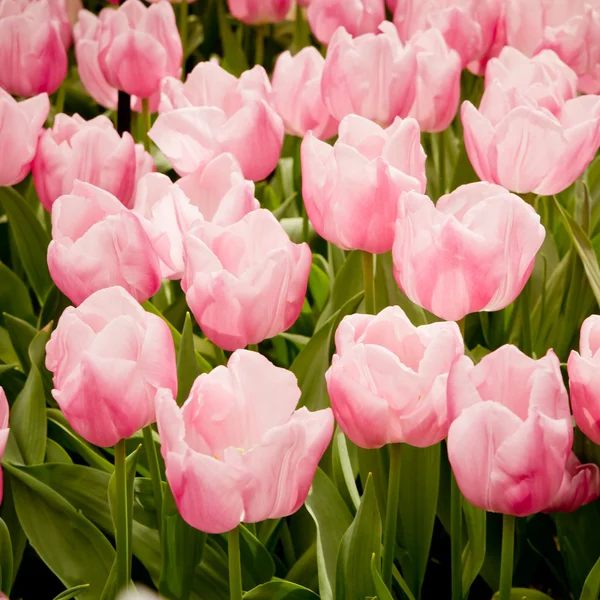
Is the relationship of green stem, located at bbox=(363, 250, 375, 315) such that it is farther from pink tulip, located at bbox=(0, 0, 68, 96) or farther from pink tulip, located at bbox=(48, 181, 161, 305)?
pink tulip, located at bbox=(0, 0, 68, 96)

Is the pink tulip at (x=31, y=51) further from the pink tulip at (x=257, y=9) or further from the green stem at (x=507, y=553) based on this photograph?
the green stem at (x=507, y=553)

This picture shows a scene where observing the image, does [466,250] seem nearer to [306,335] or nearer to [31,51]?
[306,335]

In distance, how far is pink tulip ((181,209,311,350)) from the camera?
662 mm

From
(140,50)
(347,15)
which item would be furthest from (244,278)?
(347,15)

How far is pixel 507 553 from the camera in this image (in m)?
0.60

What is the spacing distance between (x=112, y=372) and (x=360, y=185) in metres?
0.25

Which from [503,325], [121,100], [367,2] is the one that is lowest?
[503,325]

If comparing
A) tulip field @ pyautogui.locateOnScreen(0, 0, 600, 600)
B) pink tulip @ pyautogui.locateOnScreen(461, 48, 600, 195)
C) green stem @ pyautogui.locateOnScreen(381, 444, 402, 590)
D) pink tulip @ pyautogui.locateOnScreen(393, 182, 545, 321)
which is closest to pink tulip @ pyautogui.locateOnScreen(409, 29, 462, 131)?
tulip field @ pyautogui.locateOnScreen(0, 0, 600, 600)

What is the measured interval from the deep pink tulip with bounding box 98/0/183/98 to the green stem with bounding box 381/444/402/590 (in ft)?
2.19

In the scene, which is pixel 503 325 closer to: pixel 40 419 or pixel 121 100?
pixel 40 419

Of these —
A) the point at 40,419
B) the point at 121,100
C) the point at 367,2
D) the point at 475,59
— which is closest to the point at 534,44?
the point at 475,59

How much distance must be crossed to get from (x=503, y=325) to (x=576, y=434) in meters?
0.24

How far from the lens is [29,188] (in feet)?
4.08

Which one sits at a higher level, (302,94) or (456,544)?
(302,94)
